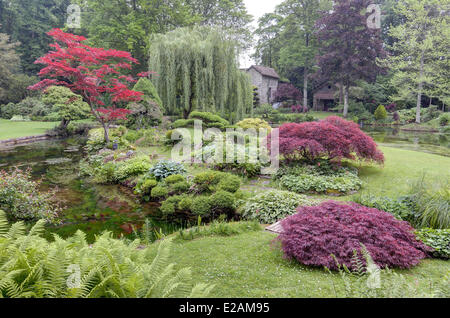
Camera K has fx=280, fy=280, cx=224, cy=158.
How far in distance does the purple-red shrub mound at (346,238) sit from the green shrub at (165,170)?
464 cm

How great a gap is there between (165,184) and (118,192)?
1.52 m

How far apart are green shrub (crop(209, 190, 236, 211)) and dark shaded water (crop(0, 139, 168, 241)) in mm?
1244

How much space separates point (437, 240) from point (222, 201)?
3.53 meters

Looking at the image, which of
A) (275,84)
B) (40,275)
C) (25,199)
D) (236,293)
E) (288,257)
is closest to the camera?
(40,275)

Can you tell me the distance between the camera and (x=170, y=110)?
1614 centimetres

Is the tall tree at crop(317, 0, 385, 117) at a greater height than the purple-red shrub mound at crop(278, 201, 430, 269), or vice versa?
the tall tree at crop(317, 0, 385, 117)

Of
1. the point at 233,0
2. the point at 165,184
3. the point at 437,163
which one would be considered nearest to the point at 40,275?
the point at 165,184

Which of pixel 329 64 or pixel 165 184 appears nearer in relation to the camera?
pixel 165 184

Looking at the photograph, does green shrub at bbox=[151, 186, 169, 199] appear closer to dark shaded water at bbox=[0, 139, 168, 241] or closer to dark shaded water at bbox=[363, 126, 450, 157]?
dark shaded water at bbox=[0, 139, 168, 241]

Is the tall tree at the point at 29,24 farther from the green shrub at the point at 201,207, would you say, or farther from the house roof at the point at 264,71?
the green shrub at the point at 201,207

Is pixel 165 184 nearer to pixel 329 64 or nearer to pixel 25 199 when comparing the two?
pixel 25 199

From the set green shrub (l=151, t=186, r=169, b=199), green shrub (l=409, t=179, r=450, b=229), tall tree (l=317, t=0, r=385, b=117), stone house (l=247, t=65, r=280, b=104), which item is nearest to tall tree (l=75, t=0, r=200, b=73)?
stone house (l=247, t=65, r=280, b=104)

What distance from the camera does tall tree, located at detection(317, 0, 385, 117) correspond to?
88.3 ft

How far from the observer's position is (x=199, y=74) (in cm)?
1505
